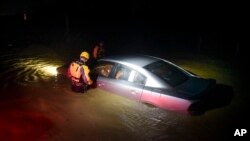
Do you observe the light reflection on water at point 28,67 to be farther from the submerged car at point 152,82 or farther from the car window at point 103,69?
the submerged car at point 152,82

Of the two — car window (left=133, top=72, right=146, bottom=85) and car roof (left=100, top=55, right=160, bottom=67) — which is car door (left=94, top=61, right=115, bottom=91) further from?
car window (left=133, top=72, right=146, bottom=85)

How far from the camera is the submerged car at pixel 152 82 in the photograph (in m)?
7.20

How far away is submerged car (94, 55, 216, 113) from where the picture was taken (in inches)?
283

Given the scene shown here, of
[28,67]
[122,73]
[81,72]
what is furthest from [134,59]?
[28,67]

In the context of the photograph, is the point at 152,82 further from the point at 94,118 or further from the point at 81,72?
the point at 81,72

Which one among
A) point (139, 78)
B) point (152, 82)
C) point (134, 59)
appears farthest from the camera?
point (134, 59)

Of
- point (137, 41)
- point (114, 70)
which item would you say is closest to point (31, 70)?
point (114, 70)

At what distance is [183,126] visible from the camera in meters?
7.27

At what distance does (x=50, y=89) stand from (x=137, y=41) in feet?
37.2

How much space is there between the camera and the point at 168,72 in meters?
8.27

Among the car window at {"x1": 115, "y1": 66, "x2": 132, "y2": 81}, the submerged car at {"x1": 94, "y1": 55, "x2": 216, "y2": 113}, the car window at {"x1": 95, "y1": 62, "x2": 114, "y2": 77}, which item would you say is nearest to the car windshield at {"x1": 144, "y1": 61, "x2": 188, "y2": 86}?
the submerged car at {"x1": 94, "y1": 55, "x2": 216, "y2": 113}

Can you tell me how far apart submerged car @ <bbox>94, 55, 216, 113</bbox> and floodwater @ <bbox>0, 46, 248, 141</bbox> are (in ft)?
1.53

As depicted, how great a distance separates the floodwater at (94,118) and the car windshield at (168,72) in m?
0.92

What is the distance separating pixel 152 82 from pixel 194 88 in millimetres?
1118
